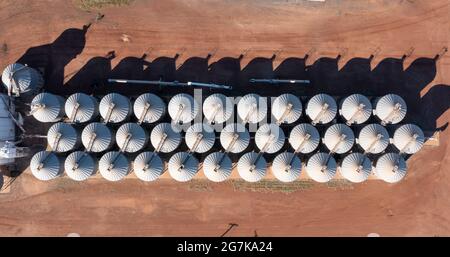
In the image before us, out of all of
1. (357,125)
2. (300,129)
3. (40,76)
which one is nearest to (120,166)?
(40,76)

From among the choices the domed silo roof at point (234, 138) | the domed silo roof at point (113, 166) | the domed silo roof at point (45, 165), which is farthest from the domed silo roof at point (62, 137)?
the domed silo roof at point (234, 138)

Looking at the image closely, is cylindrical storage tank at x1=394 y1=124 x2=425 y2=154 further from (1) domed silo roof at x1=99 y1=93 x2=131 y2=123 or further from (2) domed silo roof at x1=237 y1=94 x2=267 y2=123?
(1) domed silo roof at x1=99 y1=93 x2=131 y2=123

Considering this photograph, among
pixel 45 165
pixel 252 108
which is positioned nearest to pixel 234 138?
pixel 252 108

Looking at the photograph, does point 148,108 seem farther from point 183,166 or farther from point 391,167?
point 391,167

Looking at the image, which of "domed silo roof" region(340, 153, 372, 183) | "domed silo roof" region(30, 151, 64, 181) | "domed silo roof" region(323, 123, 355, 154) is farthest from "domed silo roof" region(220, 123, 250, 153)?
"domed silo roof" region(30, 151, 64, 181)

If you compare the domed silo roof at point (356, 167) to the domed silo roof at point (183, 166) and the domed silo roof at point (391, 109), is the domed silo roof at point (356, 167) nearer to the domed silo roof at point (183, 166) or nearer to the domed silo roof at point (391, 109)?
the domed silo roof at point (391, 109)
